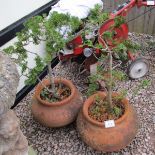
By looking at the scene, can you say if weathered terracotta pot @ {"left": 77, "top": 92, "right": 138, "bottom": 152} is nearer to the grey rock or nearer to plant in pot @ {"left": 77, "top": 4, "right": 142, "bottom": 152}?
plant in pot @ {"left": 77, "top": 4, "right": 142, "bottom": 152}

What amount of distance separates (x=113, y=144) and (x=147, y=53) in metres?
2.07

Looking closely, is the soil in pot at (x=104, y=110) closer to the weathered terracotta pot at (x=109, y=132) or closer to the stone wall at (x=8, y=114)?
the weathered terracotta pot at (x=109, y=132)

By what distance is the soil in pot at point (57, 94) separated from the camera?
296cm

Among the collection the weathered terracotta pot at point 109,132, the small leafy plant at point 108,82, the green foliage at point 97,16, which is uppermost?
the green foliage at point 97,16

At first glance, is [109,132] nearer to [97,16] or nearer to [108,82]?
→ [108,82]

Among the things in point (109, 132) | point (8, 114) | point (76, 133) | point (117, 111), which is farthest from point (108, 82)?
point (8, 114)

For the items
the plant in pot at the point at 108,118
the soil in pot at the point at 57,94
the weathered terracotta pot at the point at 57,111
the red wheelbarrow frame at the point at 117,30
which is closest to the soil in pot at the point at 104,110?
the plant in pot at the point at 108,118

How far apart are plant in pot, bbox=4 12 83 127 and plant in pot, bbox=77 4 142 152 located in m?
0.19

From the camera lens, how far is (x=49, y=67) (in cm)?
274

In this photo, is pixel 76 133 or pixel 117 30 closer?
pixel 76 133

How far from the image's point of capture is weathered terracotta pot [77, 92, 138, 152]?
2543 millimetres

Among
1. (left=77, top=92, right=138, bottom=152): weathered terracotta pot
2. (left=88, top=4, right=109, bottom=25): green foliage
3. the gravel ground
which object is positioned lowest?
the gravel ground

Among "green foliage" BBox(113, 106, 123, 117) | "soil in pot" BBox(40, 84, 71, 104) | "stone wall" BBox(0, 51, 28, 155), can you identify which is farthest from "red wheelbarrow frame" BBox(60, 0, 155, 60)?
"stone wall" BBox(0, 51, 28, 155)

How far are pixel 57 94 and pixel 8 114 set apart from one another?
100 centimetres
